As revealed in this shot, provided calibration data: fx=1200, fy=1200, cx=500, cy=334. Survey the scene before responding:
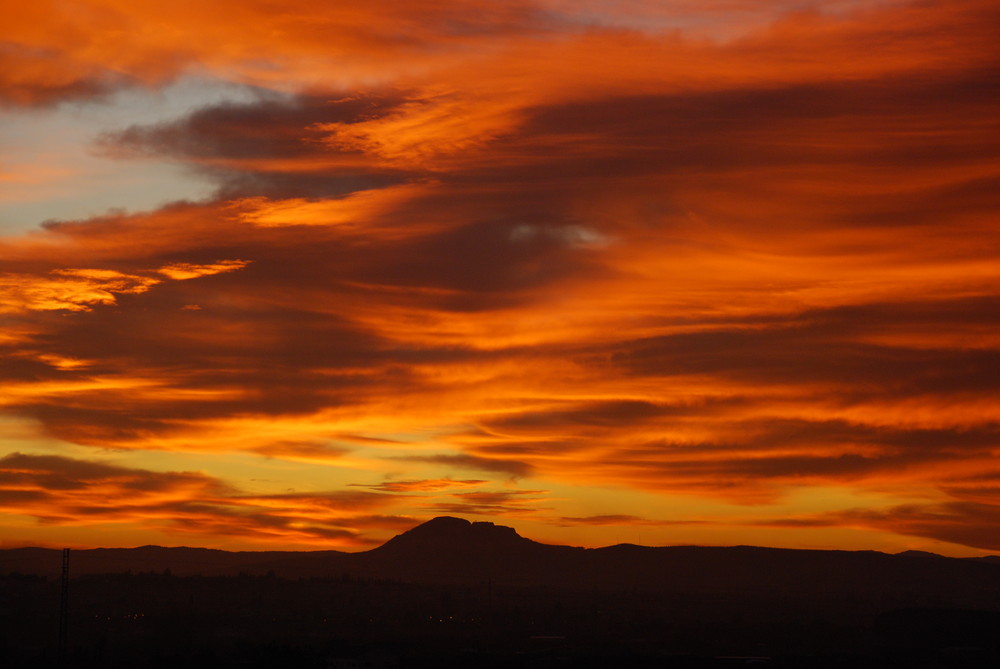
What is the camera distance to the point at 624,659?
14825 cm

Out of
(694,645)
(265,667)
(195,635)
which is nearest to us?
(265,667)

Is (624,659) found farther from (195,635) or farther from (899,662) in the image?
(195,635)

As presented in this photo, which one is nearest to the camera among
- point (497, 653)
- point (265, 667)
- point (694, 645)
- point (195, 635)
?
point (265, 667)

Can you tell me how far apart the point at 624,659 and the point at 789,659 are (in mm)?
23797

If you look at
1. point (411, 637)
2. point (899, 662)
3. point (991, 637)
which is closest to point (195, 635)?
point (411, 637)

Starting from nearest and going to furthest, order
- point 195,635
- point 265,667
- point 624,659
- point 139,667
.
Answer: point 265,667
point 139,667
point 624,659
point 195,635

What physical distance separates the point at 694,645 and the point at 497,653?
1557 inches

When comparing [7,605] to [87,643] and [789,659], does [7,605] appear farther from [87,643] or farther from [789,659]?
[789,659]

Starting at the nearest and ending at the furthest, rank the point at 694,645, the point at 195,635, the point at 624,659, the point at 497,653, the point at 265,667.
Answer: the point at 265,667 → the point at 624,659 → the point at 497,653 → the point at 195,635 → the point at 694,645

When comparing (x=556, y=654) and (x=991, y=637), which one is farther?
(x=991, y=637)

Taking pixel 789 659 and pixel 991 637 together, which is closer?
pixel 789 659

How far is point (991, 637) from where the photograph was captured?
191m

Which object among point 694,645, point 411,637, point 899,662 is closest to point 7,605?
point 411,637

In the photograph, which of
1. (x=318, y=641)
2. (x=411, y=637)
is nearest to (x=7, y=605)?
(x=318, y=641)
